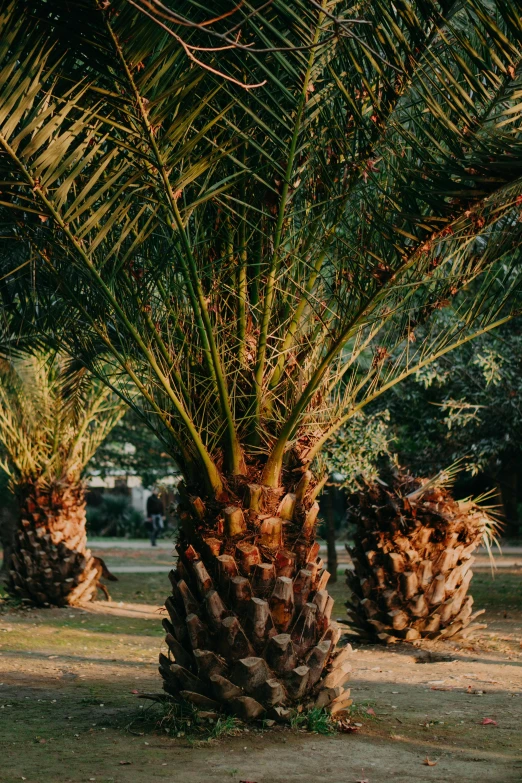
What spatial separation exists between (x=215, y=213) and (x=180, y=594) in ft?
8.20

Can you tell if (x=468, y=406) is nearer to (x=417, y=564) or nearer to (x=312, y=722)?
(x=417, y=564)

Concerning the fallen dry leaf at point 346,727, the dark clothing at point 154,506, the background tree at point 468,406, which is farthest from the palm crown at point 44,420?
the dark clothing at point 154,506

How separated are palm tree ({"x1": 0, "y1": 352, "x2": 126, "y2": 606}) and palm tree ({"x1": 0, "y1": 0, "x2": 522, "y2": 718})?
6.14 meters

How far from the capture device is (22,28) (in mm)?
4719

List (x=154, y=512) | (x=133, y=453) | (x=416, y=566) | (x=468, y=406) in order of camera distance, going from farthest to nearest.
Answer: (x=154, y=512)
(x=133, y=453)
(x=468, y=406)
(x=416, y=566)

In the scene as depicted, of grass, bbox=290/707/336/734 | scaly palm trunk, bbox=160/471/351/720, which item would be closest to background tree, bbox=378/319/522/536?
scaly palm trunk, bbox=160/471/351/720

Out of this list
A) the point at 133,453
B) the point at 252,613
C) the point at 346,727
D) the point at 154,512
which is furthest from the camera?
the point at 154,512

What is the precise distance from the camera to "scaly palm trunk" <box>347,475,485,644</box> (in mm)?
9633

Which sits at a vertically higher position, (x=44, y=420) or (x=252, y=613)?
(x=44, y=420)

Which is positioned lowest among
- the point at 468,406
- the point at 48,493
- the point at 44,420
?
the point at 48,493

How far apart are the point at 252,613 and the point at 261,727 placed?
2.35 ft

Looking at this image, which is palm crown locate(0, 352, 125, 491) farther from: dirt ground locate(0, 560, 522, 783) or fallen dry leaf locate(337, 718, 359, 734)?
fallen dry leaf locate(337, 718, 359, 734)

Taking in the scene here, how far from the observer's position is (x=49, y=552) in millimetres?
13094

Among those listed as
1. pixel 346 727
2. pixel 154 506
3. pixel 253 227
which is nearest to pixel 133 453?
pixel 154 506
